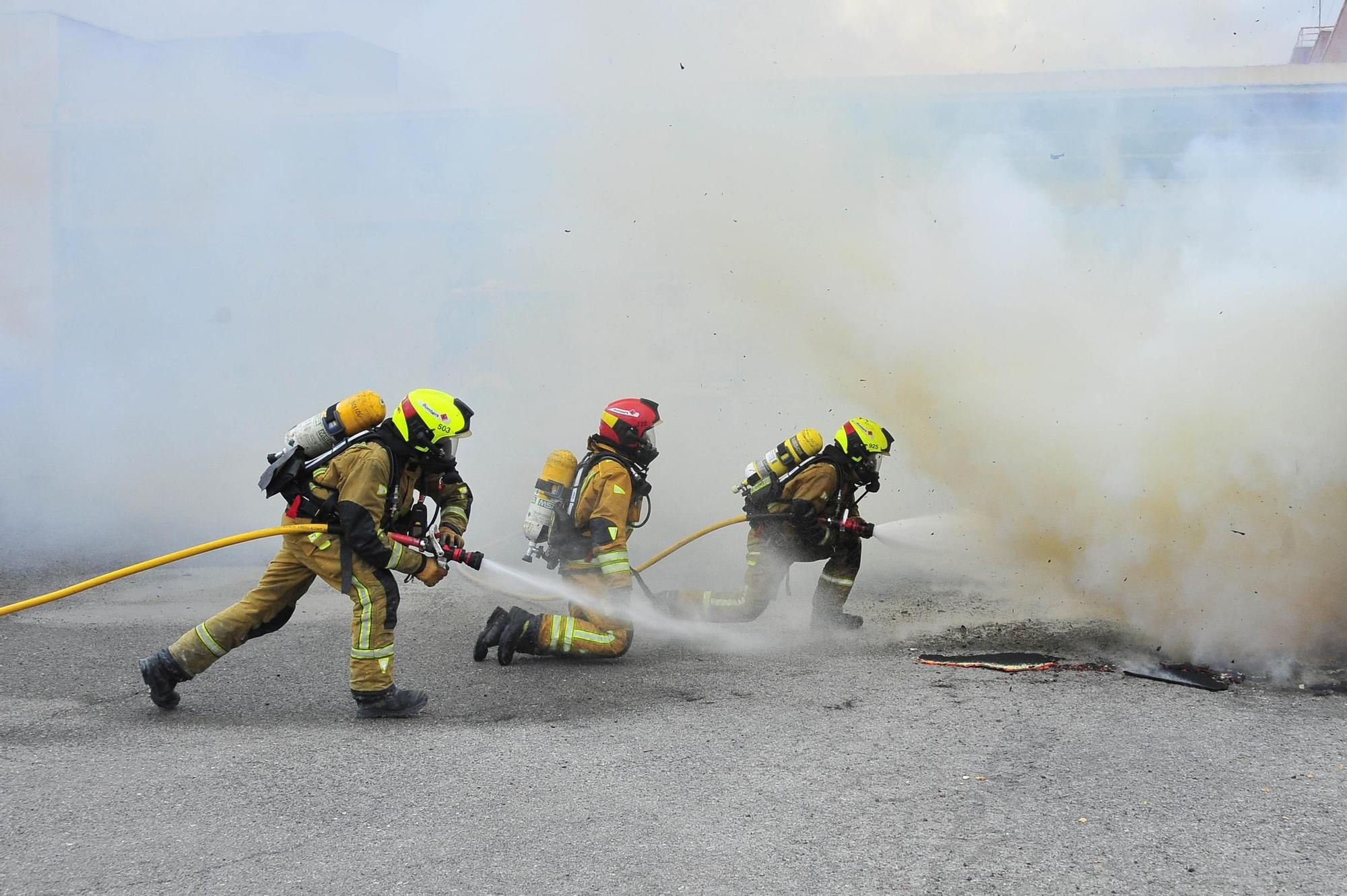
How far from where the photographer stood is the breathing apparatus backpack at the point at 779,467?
5816 millimetres

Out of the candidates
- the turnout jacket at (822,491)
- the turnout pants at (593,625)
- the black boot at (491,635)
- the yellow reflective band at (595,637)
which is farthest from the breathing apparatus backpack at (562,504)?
the turnout jacket at (822,491)

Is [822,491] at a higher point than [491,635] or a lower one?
higher

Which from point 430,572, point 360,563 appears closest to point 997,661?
point 430,572

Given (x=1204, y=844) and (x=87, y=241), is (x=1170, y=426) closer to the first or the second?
(x=1204, y=844)

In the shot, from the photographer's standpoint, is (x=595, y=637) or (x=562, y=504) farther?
(x=562, y=504)

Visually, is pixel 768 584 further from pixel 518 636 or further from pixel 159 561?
pixel 159 561

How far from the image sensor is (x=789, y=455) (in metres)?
5.84

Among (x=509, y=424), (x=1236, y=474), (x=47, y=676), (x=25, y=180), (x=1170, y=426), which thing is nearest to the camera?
(x=47, y=676)

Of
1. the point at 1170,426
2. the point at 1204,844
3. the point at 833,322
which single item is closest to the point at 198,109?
the point at 833,322

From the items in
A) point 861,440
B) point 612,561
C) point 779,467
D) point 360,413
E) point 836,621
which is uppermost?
point 861,440

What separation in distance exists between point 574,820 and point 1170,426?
411 centimetres

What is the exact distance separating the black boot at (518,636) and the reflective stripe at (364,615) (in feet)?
3.03

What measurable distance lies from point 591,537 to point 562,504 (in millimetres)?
235

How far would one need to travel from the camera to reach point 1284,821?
294 cm
